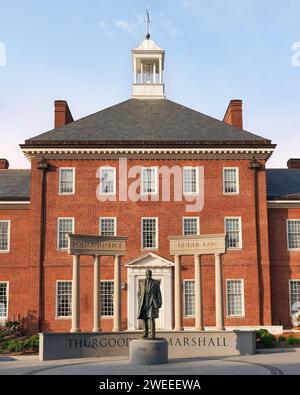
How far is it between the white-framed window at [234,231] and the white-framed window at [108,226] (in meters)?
6.16

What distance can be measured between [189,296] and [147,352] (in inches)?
483

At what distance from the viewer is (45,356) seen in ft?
69.7

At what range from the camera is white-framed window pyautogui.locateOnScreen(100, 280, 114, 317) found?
30.3 m

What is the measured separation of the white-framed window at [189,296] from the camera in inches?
1199

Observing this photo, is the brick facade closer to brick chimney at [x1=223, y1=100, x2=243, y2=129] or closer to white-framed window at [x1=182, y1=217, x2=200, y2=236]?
white-framed window at [x1=182, y1=217, x2=200, y2=236]

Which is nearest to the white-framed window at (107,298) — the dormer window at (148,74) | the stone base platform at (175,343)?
the stone base platform at (175,343)

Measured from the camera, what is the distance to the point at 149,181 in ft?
104

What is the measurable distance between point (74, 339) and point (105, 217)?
1062 cm

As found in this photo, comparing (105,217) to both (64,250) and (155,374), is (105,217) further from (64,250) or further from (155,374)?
(155,374)

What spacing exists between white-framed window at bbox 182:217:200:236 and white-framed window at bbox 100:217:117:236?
3782 millimetres

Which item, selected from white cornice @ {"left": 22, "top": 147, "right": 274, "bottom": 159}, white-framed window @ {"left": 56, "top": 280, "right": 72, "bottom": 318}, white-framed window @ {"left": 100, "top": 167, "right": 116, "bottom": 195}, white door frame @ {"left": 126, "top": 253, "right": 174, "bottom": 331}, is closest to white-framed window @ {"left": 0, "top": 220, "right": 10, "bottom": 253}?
white-framed window @ {"left": 56, "top": 280, "right": 72, "bottom": 318}

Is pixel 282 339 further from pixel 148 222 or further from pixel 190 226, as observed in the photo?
pixel 148 222

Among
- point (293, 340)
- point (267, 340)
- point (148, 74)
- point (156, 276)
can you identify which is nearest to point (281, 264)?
point (156, 276)
